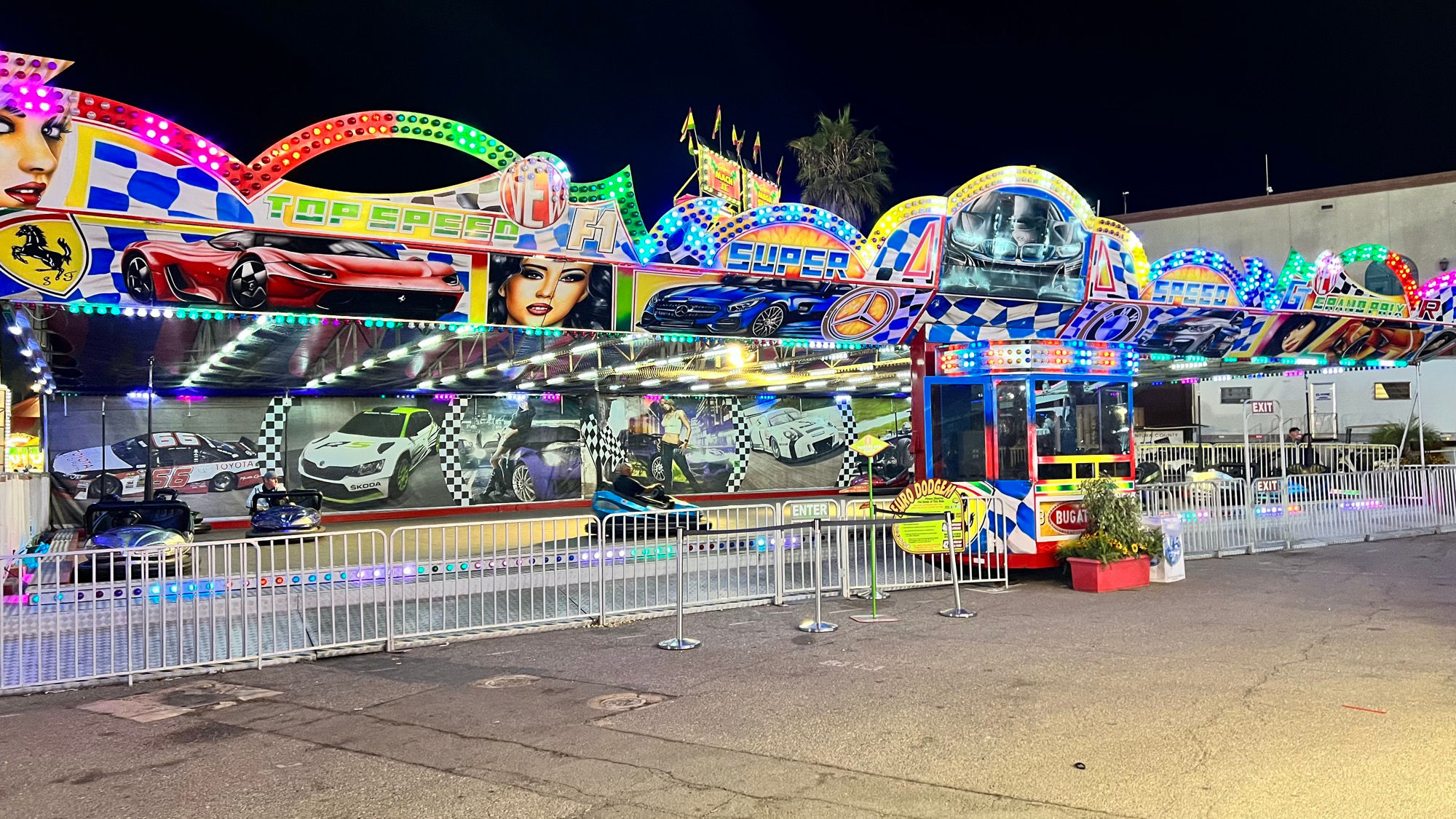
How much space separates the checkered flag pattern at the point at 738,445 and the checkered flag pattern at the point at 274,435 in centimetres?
1030

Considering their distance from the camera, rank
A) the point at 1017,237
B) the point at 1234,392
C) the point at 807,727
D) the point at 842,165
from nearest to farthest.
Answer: the point at 807,727
the point at 1017,237
the point at 1234,392
the point at 842,165

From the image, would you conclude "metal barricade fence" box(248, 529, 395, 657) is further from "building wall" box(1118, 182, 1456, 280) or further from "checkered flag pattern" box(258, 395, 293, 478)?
"building wall" box(1118, 182, 1456, 280)

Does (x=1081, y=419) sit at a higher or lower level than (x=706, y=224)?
lower

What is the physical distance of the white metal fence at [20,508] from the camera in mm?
10695

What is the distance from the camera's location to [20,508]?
40.9 feet

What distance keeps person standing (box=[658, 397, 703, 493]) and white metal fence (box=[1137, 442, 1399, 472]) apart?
10.8m

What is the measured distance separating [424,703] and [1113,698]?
4.69 meters

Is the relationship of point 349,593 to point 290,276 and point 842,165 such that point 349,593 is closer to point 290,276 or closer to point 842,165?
point 290,276

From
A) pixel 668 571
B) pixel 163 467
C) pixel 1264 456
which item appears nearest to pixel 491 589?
pixel 668 571

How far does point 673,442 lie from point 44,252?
1677cm

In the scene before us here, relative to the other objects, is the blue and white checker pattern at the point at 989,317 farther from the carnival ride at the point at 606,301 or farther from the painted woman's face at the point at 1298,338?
the painted woman's face at the point at 1298,338

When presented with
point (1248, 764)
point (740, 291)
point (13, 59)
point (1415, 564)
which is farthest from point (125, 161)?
point (1415, 564)

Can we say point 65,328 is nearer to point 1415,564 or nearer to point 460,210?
point 460,210

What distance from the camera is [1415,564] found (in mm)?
13281
